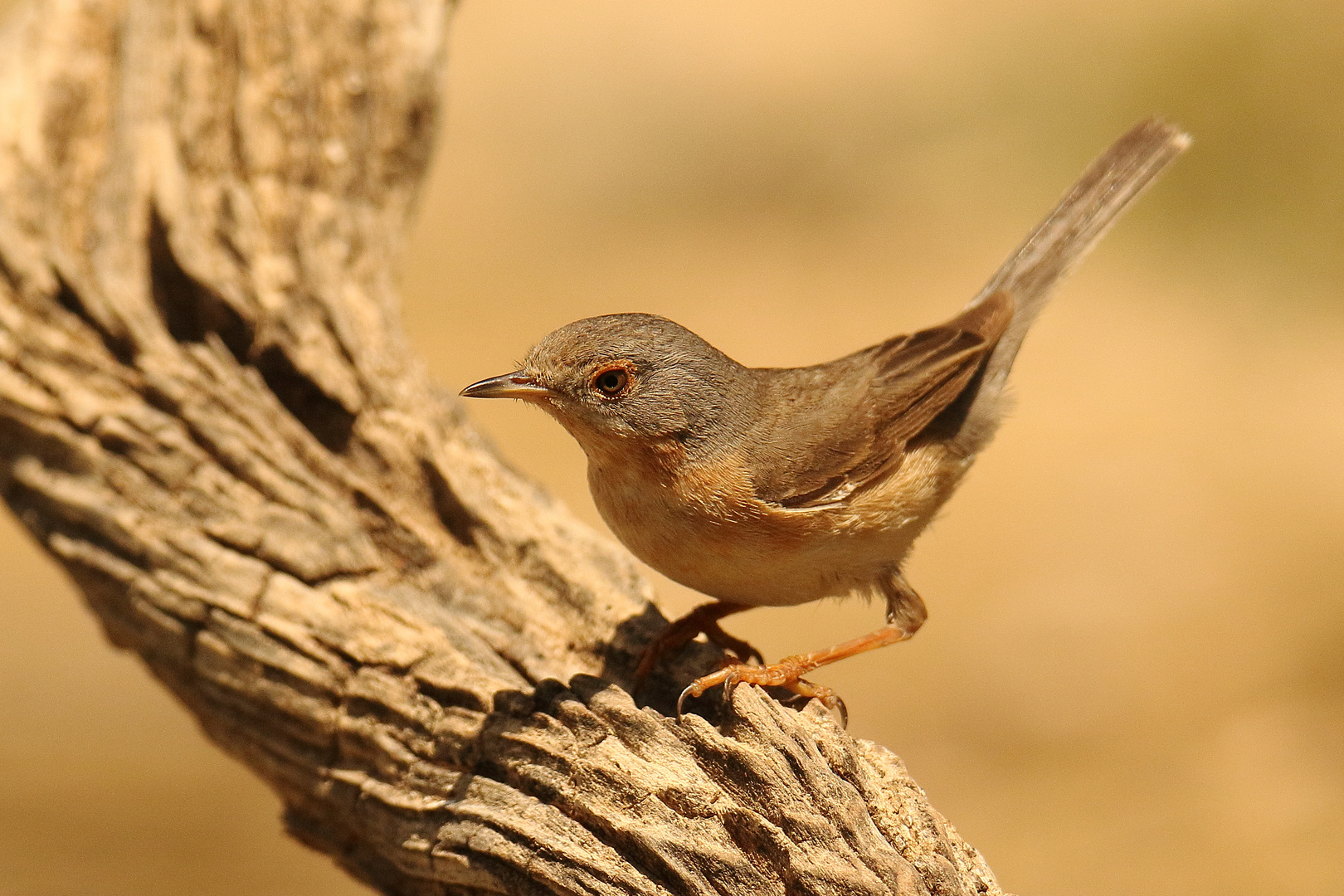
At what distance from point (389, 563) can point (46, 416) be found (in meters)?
1.63

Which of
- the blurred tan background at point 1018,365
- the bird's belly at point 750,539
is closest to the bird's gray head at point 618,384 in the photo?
the bird's belly at point 750,539

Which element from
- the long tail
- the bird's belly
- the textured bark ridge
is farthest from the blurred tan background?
the long tail

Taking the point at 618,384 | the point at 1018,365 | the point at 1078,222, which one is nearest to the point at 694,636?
the point at 618,384

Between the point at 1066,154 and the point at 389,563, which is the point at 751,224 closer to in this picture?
the point at 1066,154

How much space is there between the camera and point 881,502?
4551 millimetres

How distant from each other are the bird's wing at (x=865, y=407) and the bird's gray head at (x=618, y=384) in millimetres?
312

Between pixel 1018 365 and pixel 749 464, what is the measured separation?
8.35m

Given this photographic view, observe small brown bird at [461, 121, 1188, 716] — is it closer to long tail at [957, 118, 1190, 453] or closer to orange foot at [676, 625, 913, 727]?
orange foot at [676, 625, 913, 727]

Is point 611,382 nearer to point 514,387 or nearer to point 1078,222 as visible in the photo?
point 514,387

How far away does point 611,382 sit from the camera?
4371 millimetres

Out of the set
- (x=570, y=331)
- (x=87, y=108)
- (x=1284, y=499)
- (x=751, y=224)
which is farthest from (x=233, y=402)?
(x=751, y=224)

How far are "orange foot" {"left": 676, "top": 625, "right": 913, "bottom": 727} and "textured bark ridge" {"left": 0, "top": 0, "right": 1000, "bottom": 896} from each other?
129mm

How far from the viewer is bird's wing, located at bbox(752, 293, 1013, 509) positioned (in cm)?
445

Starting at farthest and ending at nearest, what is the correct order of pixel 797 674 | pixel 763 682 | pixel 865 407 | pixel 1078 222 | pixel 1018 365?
pixel 1018 365 → pixel 1078 222 → pixel 865 407 → pixel 797 674 → pixel 763 682
